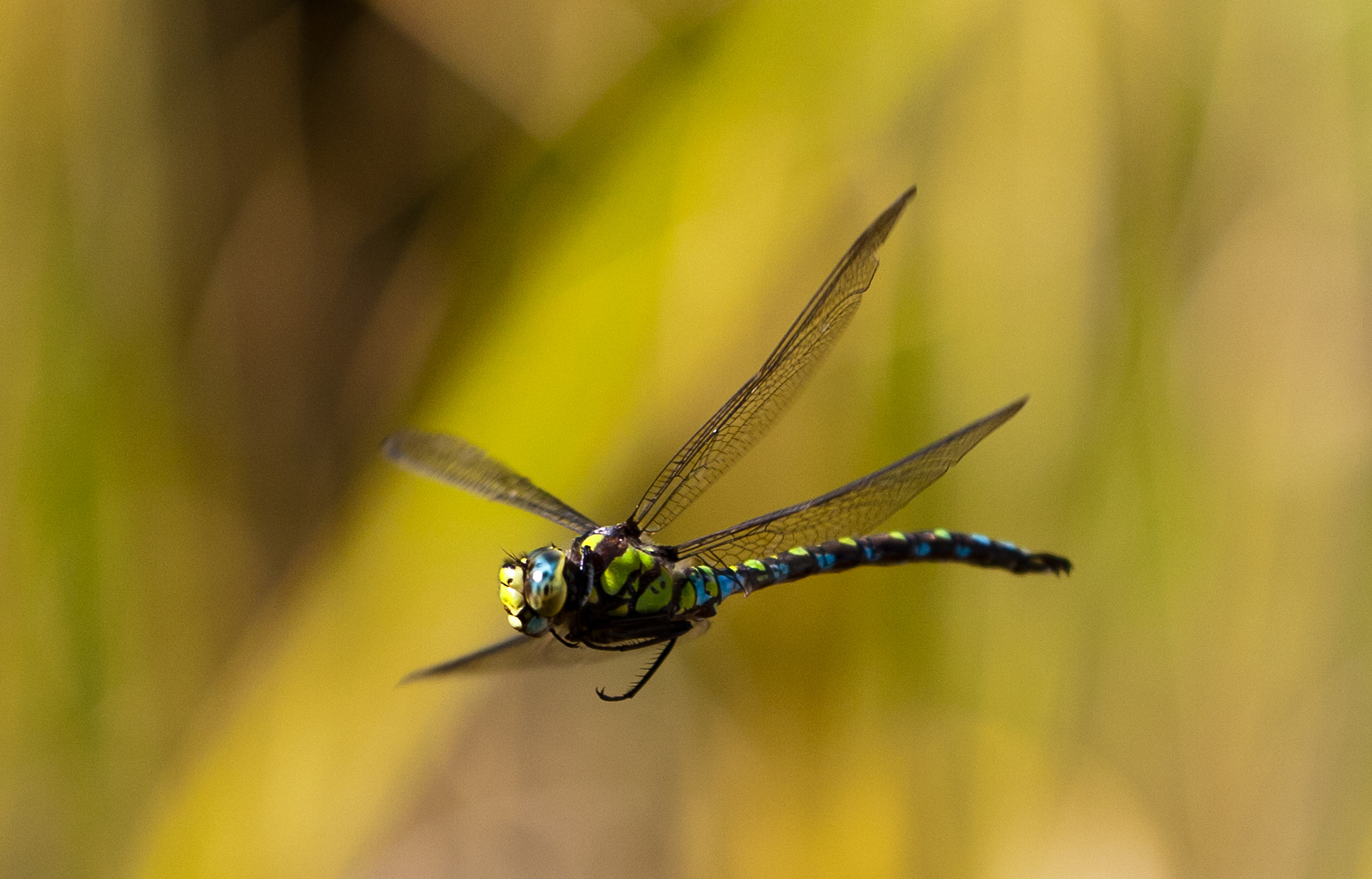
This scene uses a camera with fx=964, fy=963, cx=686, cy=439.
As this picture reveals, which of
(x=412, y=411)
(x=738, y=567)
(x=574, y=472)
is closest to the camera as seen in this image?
(x=738, y=567)

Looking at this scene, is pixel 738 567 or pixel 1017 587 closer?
pixel 738 567

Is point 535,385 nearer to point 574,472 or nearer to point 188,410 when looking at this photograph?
point 574,472

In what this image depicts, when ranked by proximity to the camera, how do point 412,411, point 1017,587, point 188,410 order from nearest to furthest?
point 1017,587 < point 412,411 < point 188,410

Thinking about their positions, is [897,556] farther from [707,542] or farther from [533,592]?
[533,592]

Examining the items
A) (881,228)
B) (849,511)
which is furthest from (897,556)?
(881,228)

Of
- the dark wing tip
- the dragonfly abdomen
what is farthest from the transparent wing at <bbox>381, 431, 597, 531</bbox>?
the dark wing tip

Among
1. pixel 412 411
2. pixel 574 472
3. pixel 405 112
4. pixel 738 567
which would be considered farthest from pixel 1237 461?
pixel 405 112

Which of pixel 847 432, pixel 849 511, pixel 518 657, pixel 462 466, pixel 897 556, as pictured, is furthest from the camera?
pixel 847 432
